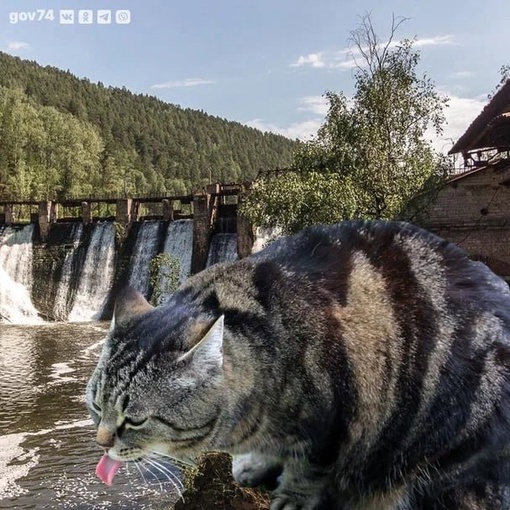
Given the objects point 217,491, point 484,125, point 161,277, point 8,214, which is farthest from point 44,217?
point 217,491

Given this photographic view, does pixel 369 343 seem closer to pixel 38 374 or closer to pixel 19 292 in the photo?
pixel 38 374

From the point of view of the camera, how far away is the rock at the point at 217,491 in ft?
22.7

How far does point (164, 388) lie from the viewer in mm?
1627

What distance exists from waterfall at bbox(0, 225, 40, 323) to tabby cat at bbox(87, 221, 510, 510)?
94.7 feet

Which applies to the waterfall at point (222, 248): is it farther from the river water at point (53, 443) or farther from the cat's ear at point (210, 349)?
the cat's ear at point (210, 349)

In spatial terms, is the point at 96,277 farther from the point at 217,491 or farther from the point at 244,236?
the point at 217,491

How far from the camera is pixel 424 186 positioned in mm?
14461

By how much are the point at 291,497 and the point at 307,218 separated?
38.6ft

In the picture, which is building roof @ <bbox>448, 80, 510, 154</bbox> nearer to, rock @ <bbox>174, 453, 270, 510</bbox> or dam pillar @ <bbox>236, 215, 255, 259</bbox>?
dam pillar @ <bbox>236, 215, 255, 259</bbox>

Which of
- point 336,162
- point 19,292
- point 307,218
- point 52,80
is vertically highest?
point 52,80

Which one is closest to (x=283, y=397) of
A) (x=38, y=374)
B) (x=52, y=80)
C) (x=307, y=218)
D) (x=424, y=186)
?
(x=307, y=218)

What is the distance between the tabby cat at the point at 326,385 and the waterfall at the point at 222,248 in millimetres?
24410

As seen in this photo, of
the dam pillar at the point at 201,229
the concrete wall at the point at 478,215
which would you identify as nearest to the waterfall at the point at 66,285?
the dam pillar at the point at 201,229

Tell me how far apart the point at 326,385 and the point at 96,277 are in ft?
95.5
